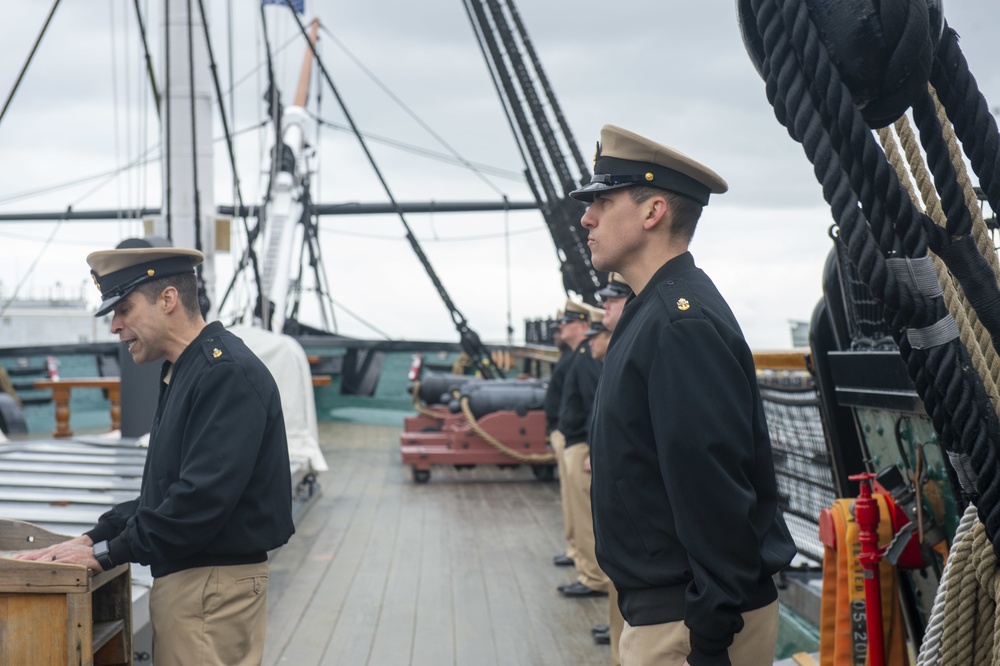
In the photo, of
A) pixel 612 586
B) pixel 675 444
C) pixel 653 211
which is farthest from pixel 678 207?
pixel 612 586

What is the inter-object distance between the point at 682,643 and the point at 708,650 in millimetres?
136

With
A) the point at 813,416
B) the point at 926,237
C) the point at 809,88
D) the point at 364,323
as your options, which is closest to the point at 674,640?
the point at 926,237

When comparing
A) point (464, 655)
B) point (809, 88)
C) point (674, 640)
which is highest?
point (809, 88)

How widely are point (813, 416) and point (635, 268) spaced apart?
7.70 ft

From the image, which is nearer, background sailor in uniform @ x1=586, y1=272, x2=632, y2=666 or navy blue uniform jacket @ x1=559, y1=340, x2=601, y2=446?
background sailor in uniform @ x1=586, y1=272, x2=632, y2=666

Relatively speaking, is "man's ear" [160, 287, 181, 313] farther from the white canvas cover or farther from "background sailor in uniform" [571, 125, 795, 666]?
the white canvas cover

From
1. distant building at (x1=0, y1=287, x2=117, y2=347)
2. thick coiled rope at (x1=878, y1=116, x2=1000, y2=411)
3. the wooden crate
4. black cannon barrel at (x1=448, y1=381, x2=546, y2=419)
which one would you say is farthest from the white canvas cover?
distant building at (x1=0, y1=287, x2=117, y2=347)

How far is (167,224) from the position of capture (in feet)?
21.9

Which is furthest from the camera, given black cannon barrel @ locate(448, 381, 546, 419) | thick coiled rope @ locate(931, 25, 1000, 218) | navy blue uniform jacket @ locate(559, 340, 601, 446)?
black cannon barrel @ locate(448, 381, 546, 419)

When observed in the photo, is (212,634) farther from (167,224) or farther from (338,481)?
(338,481)

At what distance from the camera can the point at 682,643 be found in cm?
165

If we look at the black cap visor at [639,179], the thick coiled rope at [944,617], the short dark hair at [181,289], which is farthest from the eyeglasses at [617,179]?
the short dark hair at [181,289]

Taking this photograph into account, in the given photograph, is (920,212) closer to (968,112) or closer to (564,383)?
(968,112)

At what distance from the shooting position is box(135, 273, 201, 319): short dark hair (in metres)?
2.50
